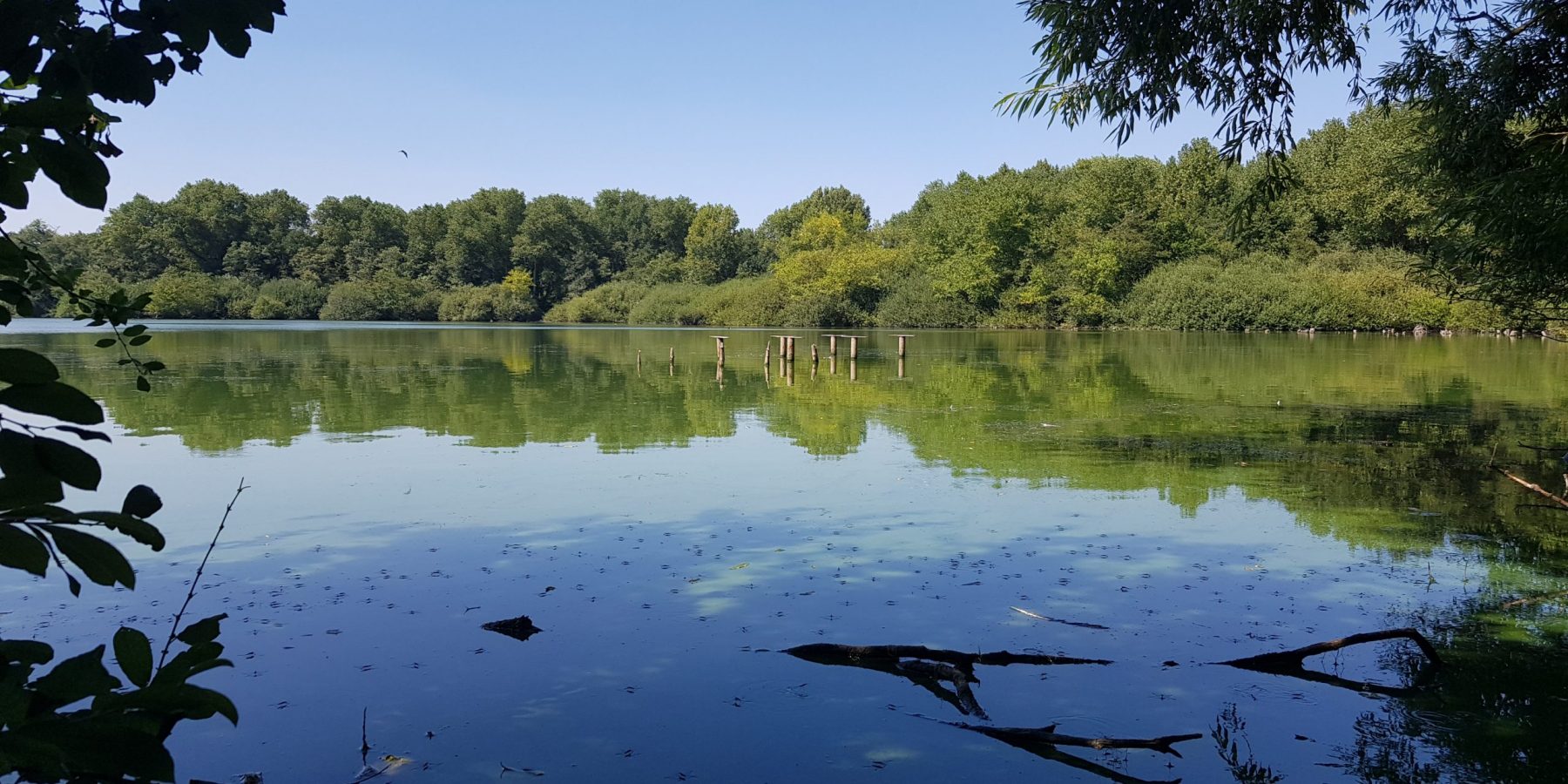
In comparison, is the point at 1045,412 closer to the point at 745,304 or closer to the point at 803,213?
the point at 745,304

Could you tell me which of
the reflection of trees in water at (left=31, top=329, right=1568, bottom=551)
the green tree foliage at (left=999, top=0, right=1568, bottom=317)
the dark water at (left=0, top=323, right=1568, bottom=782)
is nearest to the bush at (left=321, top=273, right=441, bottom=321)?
the reflection of trees in water at (left=31, top=329, right=1568, bottom=551)

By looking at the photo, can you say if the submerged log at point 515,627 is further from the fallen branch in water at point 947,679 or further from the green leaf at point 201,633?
the green leaf at point 201,633

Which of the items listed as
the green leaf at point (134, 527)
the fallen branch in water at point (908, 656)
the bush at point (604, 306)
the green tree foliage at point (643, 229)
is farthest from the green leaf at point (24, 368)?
the green tree foliage at point (643, 229)

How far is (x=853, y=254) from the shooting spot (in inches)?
2638

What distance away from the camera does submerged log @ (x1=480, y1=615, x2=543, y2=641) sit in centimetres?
520

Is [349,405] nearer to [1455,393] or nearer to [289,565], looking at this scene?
[289,565]

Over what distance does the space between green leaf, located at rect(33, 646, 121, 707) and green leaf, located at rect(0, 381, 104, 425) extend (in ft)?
0.83

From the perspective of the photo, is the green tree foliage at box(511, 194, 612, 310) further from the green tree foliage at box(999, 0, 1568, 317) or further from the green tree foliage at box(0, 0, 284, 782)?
the green tree foliage at box(0, 0, 284, 782)

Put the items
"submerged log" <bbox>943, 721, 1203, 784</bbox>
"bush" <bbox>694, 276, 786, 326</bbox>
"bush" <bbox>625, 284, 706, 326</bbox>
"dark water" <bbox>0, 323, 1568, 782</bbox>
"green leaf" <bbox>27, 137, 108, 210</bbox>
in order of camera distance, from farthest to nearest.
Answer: "bush" <bbox>625, 284, 706, 326</bbox>, "bush" <bbox>694, 276, 786, 326</bbox>, "dark water" <bbox>0, 323, 1568, 782</bbox>, "submerged log" <bbox>943, 721, 1203, 784</bbox>, "green leaf" <bbox>27, 137, 108, 210</bbox>

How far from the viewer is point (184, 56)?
1372 mm

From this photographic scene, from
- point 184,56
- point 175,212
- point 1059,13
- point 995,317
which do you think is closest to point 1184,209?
point 995,317

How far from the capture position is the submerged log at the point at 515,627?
520cm

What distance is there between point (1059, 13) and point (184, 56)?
6.05 metres

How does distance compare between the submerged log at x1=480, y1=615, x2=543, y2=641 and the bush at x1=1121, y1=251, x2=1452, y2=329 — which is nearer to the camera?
the submerged log at x1=480, y1=615, x2=543, y2=641
